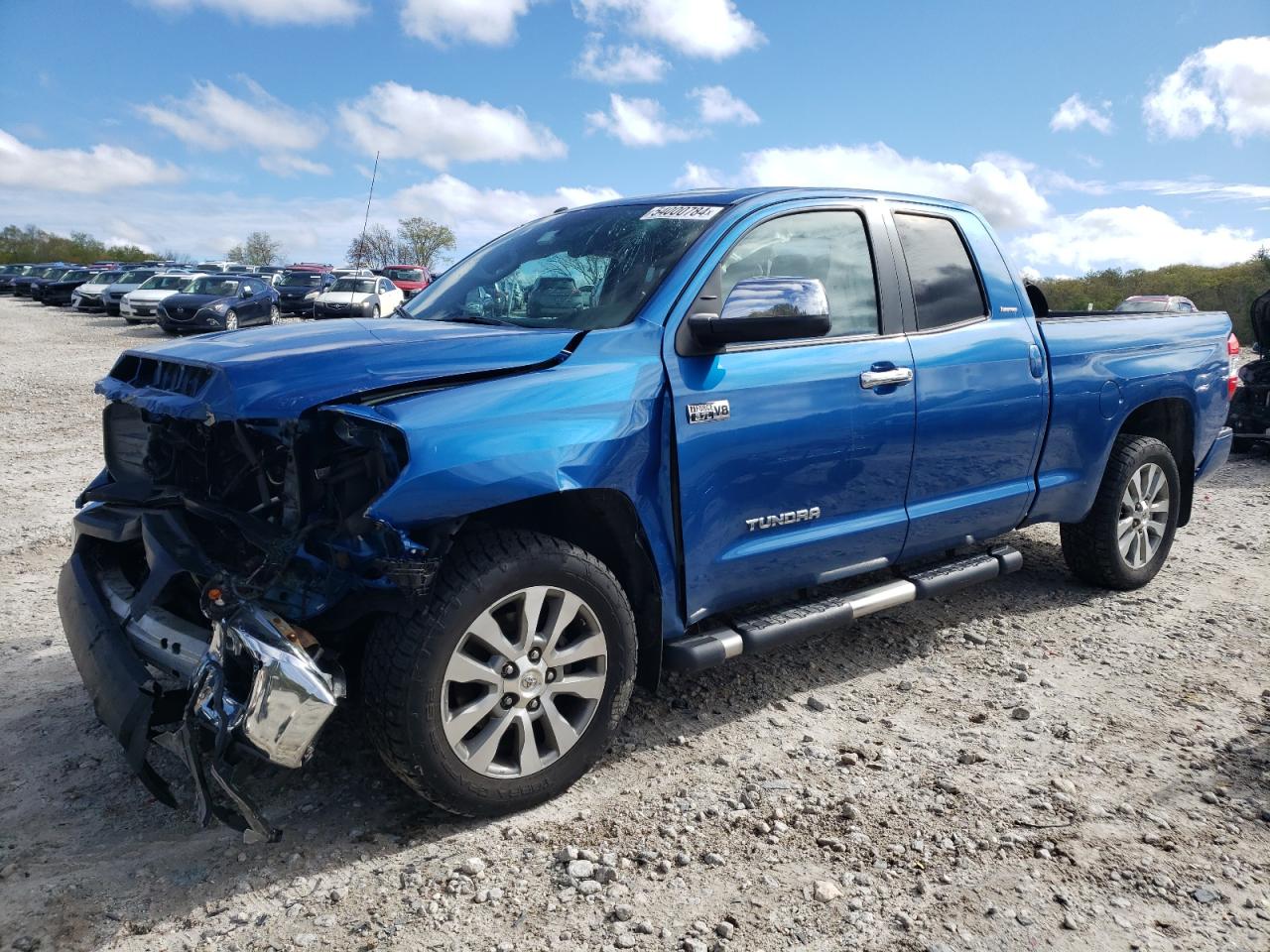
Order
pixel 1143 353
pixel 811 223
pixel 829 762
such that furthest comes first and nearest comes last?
1. pixel 1143 353
2. pixel 811 223
3. pixel 829 762

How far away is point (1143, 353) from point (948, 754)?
8.98 feet

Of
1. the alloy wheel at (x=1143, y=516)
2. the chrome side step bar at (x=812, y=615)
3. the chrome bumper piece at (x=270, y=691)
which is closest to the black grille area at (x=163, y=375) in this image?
the chrome bumper piece at (x=270, y=691)

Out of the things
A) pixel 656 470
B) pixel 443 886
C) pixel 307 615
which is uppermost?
pixel 656 470

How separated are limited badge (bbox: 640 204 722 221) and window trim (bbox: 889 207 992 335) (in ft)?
3.13

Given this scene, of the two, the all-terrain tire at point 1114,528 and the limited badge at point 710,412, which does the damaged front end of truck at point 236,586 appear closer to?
the limited badge at point 710,412

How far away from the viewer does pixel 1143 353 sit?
205 inches

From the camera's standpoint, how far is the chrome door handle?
12.6 feet

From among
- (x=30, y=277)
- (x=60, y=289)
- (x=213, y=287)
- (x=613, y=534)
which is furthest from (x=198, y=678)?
(x=30, y=277)

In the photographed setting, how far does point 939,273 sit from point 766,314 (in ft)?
4.52

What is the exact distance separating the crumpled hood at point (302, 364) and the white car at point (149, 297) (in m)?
25.1

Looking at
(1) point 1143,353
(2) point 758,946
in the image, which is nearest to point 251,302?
(1) point 1143,353

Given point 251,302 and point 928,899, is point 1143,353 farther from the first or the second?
point 251,302

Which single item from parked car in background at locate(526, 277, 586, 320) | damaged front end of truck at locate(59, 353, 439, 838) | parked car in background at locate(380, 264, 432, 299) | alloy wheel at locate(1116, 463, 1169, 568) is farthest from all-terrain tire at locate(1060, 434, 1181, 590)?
parked car in background at locate(380, 264, 432, 299)

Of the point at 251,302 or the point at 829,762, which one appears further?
the point at 251,302
